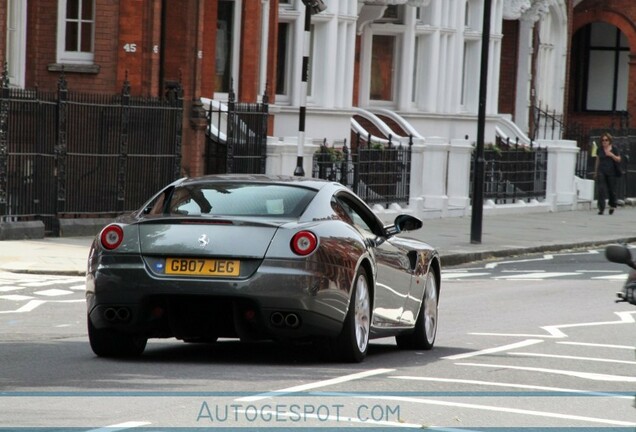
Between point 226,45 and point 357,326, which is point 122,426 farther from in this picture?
point 226,45

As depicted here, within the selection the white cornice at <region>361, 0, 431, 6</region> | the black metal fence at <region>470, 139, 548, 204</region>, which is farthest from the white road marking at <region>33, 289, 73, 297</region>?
the white cornice at <region>361, 0, 431, 6</region>

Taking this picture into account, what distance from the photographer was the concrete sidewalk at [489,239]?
794 inches

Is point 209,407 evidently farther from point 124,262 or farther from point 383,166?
point 383,166

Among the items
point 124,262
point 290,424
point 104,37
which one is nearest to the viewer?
point 290,424

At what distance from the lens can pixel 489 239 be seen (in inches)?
1141

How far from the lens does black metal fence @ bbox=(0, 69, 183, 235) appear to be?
22844 mm

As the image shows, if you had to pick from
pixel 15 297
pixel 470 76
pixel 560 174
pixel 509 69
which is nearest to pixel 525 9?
pixel 470 76

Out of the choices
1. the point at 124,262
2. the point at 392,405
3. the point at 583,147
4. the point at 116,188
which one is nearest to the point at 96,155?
the point at 116,188

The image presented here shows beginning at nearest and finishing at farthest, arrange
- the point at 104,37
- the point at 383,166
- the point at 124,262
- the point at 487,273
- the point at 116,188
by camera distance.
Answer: the point at 124,262
the point at 487,273
the point at 116,188
the point at 104,37
the point at 383,166

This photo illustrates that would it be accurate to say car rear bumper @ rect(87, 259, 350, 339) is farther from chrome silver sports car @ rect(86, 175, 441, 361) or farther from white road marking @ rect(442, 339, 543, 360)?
white road marking @ rect(442, 339, 543, 360)

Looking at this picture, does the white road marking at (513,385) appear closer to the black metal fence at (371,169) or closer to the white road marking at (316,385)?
the white road marking at (316,385)

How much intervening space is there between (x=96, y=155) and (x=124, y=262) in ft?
44.3

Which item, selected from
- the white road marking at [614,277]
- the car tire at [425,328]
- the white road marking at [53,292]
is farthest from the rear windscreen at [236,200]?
the white road marking at [614,277]

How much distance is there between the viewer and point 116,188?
25.0m
